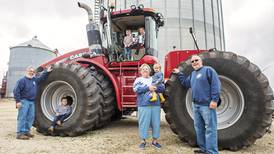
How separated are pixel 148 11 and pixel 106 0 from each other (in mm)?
1111

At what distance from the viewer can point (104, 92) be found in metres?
5.52

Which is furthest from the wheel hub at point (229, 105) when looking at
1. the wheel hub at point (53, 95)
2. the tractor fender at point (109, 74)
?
the wheel hub at point (53, 95)

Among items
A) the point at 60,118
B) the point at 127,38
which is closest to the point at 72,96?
the point at 60,118

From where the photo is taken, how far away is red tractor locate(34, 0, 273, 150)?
4.01 meters

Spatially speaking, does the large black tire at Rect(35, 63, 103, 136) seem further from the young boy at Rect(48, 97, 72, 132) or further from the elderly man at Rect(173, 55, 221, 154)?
the elderly man at Rect(173, 55, 221, 154)

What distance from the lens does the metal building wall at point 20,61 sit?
2805 cm

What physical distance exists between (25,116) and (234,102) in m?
4.14

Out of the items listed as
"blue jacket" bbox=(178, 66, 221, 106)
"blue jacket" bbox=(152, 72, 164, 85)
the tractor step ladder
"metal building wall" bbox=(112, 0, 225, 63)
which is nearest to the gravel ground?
"blue jacket" bbox=(178, 66, 221, 106)

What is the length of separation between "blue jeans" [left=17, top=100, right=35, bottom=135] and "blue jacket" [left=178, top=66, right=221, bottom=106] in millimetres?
3511

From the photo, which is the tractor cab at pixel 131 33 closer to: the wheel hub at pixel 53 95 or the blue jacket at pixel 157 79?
the wheel hub at pixel 53 95

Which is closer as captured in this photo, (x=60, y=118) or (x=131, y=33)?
(x=60, y=118)

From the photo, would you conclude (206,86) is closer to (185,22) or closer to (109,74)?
(109,74)

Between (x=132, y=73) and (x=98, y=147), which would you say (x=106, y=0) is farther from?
(x=98, y=147)

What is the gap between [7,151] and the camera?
394cm
